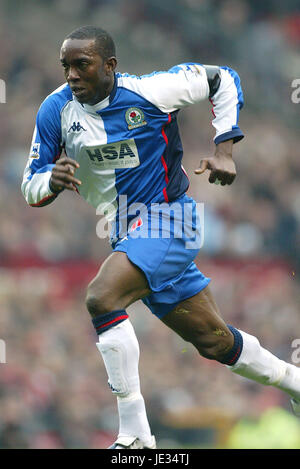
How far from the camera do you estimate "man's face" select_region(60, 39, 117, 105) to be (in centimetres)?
520

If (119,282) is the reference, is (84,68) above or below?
above

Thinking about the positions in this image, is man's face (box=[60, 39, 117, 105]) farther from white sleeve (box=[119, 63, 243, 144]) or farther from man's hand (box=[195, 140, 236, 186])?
man's hand (box=[195, 140, 236, 186])

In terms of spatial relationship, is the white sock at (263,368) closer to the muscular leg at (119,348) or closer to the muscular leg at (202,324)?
the muscular leg at (202,324)

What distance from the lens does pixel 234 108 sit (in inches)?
223

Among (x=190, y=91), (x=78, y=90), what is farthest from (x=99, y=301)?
(x=190, y=91)

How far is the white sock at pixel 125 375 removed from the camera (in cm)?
496

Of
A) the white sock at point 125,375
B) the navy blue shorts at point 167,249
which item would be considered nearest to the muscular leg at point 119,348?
the white sock at point 125,375

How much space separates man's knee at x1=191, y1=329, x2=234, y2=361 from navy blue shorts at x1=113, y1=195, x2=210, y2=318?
0.98 ft

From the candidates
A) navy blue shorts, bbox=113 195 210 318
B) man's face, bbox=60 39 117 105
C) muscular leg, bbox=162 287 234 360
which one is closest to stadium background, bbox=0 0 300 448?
muscular leg, bbox=162 287 234 360

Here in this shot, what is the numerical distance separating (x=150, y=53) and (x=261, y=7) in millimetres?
3071

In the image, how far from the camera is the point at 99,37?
208 inches

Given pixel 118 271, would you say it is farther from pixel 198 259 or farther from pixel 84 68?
pixel 198 259

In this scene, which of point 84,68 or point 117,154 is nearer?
point 84,68

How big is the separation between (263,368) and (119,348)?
1491 mm
